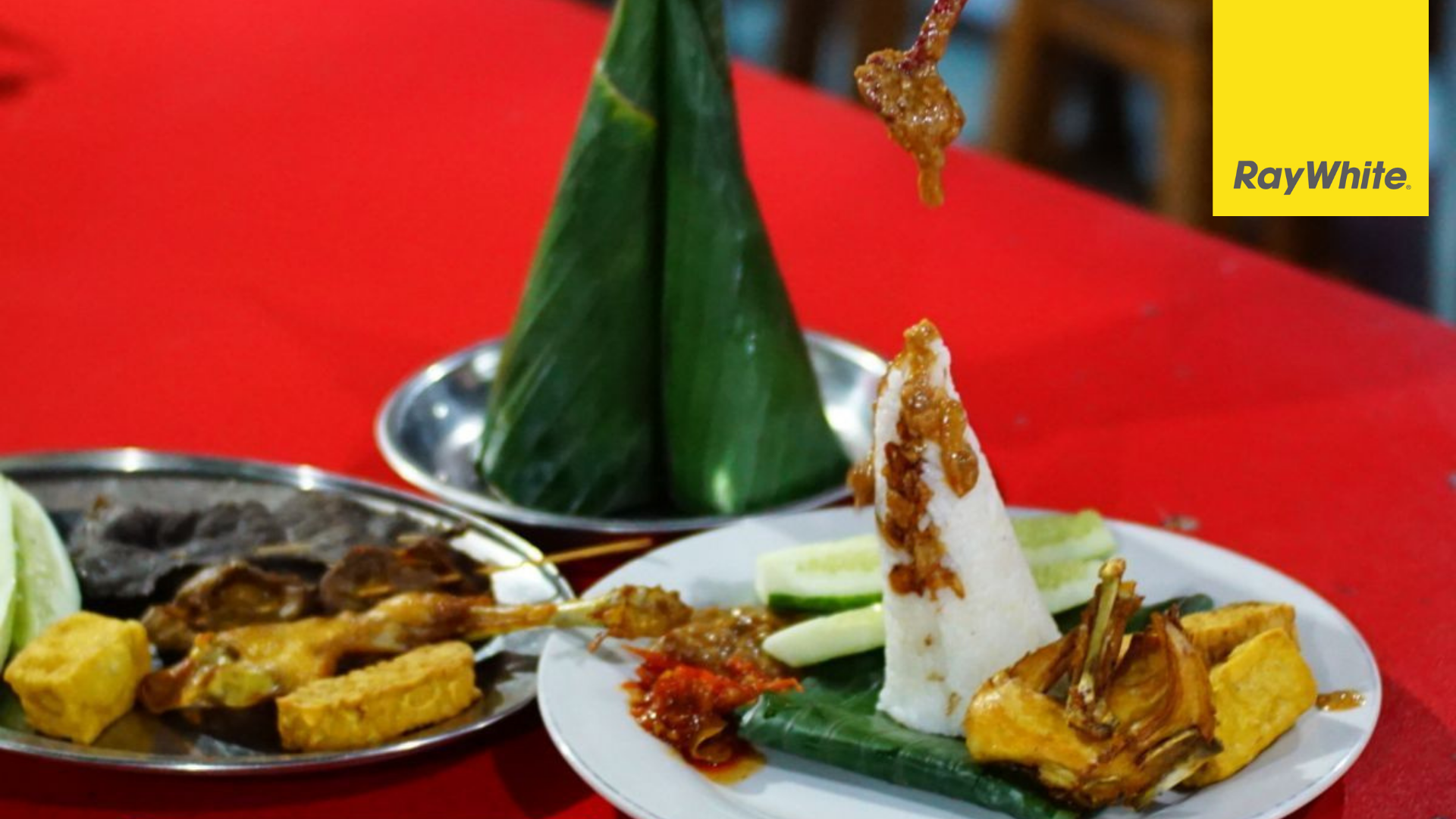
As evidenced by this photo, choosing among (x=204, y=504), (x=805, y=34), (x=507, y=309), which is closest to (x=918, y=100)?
(x=204, y=504)

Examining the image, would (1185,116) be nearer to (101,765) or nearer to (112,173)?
(112,173)

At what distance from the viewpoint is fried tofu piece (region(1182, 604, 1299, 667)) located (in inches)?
42.8

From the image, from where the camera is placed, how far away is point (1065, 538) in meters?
1.25

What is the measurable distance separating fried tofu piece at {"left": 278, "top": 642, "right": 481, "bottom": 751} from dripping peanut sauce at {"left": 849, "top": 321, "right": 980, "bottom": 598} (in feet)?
0.92

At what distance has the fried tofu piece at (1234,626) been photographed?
109 cm

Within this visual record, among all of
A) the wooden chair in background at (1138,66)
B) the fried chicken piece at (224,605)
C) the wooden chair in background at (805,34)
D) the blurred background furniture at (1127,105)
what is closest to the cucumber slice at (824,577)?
the fried chicken piece at (224,605)

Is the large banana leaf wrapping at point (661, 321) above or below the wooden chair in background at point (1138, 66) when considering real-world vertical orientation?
below

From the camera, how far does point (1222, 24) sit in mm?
899

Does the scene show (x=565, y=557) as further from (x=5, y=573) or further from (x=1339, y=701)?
(x=1339, y=701)

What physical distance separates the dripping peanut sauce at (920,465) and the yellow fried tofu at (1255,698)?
157mm

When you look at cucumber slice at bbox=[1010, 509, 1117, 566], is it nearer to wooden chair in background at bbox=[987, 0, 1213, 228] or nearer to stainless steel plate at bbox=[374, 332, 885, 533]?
stainless steel plate at bbox=[374, 332, 885, 533]

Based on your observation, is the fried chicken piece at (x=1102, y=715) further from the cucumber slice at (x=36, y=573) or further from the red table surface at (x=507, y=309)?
the cucumber slice at (x=36, y=573)

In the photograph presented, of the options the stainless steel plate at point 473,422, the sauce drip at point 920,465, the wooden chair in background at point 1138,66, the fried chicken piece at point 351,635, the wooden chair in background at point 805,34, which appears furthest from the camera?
the wooden chair in background at point 805,34

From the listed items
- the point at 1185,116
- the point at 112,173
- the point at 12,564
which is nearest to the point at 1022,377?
the point at 12,564
